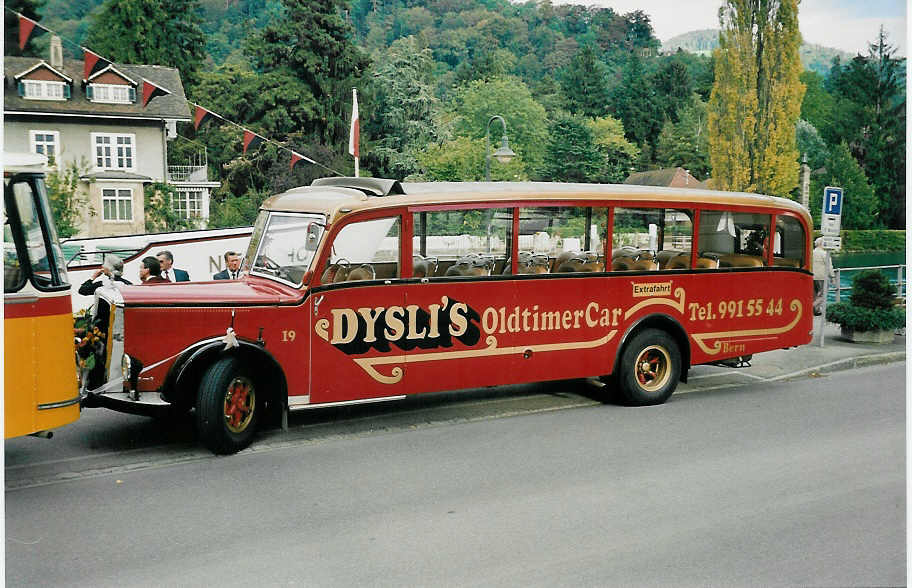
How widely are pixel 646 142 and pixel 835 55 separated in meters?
32.2

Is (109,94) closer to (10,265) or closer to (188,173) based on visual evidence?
(188,173)

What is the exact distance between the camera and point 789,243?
488 inches

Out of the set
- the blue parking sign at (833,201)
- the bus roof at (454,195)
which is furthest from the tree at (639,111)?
the bus roof at (454,195)

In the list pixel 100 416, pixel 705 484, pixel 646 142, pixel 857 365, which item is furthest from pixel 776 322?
pixel 646 142

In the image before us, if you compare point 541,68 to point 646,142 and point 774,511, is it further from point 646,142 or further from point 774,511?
point 774,511

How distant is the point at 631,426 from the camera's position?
33.5 feet

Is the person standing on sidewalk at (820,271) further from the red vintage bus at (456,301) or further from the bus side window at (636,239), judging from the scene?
the bus side window at (636,239)

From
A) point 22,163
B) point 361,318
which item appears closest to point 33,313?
point 22,163

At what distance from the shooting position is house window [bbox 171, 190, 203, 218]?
47044mm

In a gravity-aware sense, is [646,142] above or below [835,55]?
below

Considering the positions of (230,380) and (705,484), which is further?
(230,380)

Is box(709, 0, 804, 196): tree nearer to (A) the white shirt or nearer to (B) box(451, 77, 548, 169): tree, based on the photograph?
(B) box(451, 77, 548, 169): tree

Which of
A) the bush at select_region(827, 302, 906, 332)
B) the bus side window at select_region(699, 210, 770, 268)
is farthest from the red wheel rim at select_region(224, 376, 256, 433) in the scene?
the bush at select_region(827, 302, 906, 332)

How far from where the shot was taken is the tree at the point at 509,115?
77.2 meters
